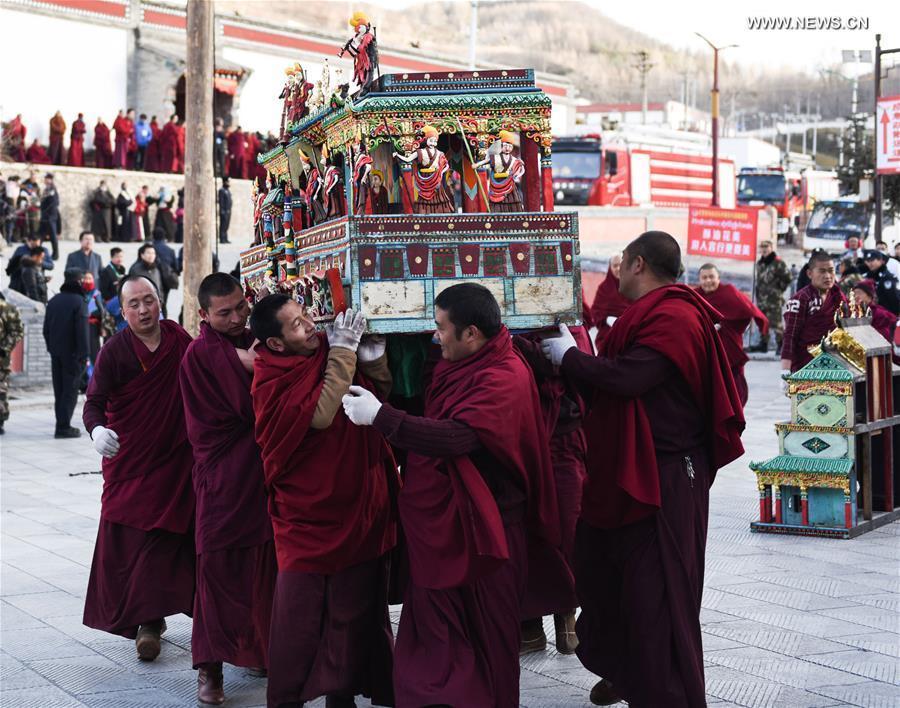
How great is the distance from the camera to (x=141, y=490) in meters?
5.33

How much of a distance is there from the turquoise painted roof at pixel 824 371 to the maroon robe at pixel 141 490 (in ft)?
12.8

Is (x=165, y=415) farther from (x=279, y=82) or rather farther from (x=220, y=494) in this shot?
(x=279, y=82)

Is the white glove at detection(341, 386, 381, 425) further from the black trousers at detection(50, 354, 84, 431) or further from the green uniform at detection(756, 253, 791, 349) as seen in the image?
the green uniform at detection(756, 253, 791, 349)

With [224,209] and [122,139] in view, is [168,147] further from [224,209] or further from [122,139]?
[224,209]

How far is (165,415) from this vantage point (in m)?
5.35

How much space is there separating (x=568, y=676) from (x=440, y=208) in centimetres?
200

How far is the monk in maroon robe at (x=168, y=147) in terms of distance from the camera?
1000 inches

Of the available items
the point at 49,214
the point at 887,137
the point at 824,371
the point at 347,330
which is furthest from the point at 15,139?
the point at 347,330

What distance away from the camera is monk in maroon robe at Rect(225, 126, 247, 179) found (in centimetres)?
2581

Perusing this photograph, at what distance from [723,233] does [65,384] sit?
1147 centimetres

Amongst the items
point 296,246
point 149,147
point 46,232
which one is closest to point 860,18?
point 296,246

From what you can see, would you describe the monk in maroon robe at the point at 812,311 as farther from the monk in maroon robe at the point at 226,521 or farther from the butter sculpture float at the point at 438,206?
the monk in maroon robe at the point at 226,521

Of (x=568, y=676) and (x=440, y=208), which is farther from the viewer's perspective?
(x=568, y=676)

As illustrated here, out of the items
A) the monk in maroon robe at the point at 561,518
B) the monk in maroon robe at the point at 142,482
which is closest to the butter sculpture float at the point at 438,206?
the monk in maroon robe at the point at 561,518
